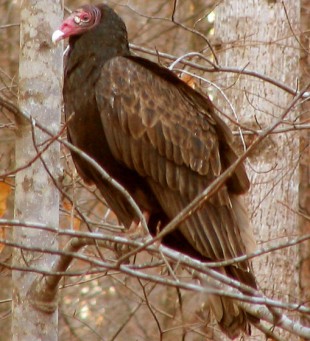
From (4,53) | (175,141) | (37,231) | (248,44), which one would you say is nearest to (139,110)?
(175,141)

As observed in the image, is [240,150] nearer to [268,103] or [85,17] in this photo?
[268,103]

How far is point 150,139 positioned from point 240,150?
0.91m

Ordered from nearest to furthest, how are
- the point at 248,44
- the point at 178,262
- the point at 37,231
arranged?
the point at 178,262, the point at 37,231, the point at 248,44

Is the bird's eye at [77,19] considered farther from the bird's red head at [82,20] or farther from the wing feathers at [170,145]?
the wing feathers at [170,145]

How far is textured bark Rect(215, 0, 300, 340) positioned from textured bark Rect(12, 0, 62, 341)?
141 centimetres

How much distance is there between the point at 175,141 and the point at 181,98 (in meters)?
0.23

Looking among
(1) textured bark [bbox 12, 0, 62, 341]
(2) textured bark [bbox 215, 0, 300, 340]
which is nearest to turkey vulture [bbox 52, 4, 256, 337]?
(1) textured bark [bbox 12, 0, 62, 341]

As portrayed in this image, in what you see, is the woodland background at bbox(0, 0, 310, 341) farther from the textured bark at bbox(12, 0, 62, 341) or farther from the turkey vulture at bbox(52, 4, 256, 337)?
the turkey vulture at bbox(52, 4, 256, 337)

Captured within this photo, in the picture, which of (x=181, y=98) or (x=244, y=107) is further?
(x=244, y=107)

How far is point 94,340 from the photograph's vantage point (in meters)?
10.0

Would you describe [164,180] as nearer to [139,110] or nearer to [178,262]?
[139,110]

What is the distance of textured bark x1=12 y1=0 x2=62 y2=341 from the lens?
477 cm

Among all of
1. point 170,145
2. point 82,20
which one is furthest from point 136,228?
point 82,20

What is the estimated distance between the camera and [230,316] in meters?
4.84
